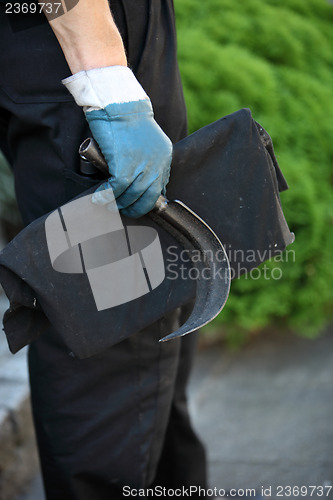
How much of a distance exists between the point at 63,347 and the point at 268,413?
108cm

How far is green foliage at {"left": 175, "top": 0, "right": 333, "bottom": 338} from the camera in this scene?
7.55ft

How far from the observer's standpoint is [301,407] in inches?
82.6

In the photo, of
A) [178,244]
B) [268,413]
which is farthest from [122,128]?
[268,413]

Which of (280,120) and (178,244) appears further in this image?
(280,120)

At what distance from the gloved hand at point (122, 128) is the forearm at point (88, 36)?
0.02m

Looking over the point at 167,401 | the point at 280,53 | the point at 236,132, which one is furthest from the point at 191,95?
the point at 167,401

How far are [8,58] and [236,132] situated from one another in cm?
45

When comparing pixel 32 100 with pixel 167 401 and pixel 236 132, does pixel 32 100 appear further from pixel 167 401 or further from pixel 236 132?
pixel 167 401

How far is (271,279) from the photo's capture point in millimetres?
2322

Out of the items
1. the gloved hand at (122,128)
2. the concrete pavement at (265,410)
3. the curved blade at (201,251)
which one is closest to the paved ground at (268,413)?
the concrete pavement at (265,410)

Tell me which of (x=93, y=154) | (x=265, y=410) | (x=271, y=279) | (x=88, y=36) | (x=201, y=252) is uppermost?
(x=88, y=36)

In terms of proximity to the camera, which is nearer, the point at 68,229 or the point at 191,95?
the point at 68,229

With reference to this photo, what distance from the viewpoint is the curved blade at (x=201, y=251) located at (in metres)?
1.11

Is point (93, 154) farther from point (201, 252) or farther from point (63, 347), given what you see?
point (63, 347)
